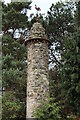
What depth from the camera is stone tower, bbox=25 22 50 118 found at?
914cm

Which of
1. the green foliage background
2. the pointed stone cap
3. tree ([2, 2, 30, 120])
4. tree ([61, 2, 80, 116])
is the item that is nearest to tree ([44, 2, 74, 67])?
the green foliage background

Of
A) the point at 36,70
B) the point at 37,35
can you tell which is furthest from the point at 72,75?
the point at 37,35

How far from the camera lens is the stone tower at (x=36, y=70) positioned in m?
9.14

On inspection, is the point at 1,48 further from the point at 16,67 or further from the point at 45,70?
the point at 45,70

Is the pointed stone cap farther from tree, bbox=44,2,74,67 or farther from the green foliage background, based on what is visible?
tree, bbox=44,2,74,67

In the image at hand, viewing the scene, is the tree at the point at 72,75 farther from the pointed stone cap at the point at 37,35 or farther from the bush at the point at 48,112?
the pointed stone cap at the point at 37,35

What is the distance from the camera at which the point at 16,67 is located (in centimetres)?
1138

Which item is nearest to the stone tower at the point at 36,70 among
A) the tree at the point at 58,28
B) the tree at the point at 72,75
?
the tree at the point at 72,75

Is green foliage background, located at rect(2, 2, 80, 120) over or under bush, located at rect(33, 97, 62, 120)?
over

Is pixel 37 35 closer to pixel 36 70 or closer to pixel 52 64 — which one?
pixel 36 70

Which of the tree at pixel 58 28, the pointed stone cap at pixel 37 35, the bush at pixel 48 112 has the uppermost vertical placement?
the tree at pixel 58 28

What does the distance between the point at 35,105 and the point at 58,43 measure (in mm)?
6693

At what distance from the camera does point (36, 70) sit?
9.50 metres

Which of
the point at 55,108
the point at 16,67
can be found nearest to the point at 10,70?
the point at 16,67
